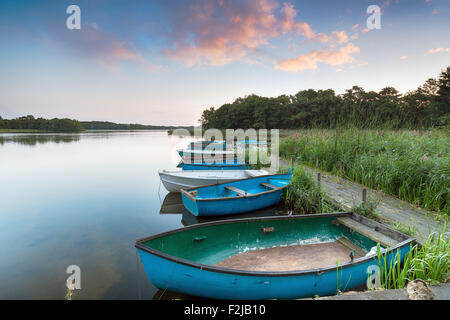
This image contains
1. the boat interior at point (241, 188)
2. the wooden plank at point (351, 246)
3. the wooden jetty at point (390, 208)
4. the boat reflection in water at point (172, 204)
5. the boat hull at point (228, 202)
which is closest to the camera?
the wooden plank at point (351, 246)

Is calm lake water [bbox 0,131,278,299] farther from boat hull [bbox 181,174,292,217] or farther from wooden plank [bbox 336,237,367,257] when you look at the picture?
wooden plank [bbox 336,237,367,257]

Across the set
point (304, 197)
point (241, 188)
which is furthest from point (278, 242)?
point (241, 188)

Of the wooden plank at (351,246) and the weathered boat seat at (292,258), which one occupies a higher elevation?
the wooden plank at (351,246)

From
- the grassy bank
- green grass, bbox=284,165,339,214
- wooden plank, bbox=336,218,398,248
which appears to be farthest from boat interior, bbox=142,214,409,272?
the grassy bank

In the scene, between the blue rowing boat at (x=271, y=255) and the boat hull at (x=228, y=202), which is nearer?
the blue rowing boat at (x=271, y=255)

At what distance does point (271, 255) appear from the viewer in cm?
377

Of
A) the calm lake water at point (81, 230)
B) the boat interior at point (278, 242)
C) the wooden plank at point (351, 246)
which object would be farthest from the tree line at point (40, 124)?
the wooden plank at point (351, 246)

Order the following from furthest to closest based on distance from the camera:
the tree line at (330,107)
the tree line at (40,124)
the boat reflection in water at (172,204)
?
the tree line at (40,124), the tree line at (330,107), the boat reflection in water at (172,204)

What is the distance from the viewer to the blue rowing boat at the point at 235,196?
19.6 feet

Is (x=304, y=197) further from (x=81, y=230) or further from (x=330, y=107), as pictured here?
(x=330, y=107)

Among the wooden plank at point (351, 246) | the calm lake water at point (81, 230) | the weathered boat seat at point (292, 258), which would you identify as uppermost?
the wooden plank at point (351, 246)

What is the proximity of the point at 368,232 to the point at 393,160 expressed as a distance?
11.5 feet

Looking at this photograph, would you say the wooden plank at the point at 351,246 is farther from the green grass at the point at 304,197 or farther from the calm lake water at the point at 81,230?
the calm lake water at the point at 81,230
